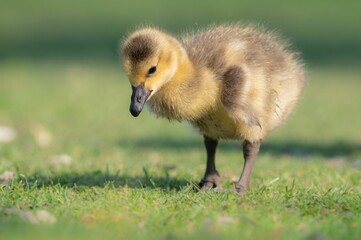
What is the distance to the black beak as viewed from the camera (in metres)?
5.60

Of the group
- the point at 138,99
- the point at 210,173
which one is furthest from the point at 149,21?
the point at 138,99

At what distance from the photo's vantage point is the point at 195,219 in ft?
16.2

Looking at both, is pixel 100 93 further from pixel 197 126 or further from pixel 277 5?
pixel 277 5

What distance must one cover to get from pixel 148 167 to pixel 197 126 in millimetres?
1337

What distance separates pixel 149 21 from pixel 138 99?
535 inches

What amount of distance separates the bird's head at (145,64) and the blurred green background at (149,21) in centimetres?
1072

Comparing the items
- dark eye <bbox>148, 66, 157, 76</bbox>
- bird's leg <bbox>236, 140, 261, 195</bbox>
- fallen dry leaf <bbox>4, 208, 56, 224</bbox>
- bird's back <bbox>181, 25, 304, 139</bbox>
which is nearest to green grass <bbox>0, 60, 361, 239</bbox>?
fallen dry leaf <bbox>4, 208, 56, 224</bbox>

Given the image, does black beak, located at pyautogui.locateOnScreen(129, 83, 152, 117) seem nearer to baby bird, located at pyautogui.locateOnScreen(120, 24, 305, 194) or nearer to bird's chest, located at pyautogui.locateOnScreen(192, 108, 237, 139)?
baby bird, located at pyautogui.locateOnScreen(120, 24, 305, 194)

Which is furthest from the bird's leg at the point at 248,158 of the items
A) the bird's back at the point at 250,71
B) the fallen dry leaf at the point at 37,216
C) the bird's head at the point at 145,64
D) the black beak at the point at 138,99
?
the fallen dry leaf at the point at 37,216

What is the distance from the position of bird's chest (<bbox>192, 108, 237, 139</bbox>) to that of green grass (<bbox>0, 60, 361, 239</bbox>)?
424 mm

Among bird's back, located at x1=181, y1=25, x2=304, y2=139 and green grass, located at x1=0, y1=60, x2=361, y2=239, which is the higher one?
bird's back, located at x1=181, y1=25, x2=304, y2=139

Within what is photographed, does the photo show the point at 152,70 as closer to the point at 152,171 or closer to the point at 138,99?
the point at 138,99

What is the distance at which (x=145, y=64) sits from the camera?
5.65 meters

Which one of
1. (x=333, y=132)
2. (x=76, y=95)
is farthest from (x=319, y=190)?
(x=76, y=95)
